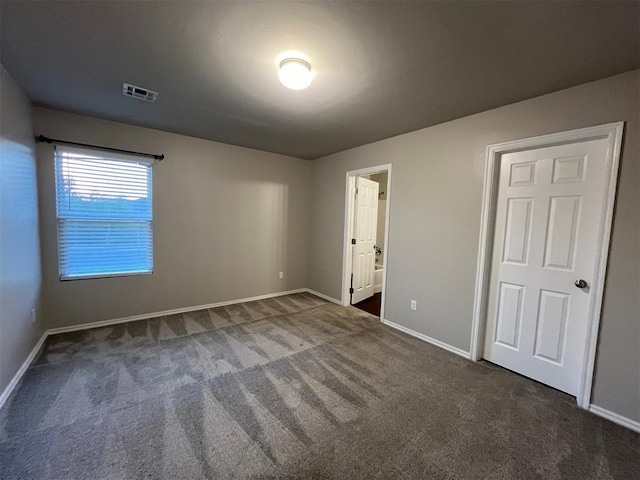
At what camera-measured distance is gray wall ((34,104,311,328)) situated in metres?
2.91

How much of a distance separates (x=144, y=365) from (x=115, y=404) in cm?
52

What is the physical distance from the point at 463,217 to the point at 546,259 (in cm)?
77

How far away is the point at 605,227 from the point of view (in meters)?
1.88

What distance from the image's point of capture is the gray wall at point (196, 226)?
9.54 ft

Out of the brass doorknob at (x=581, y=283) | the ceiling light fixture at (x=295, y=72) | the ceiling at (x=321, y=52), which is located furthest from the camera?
the brass doorknob at (x=581, y=283)

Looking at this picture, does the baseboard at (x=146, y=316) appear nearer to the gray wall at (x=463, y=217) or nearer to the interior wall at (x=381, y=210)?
the gray wall at (x=463, y=217)

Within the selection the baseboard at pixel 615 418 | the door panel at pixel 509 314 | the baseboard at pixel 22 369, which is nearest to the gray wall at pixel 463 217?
the baseboard at pixel 615 418

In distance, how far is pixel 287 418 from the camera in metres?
1.79

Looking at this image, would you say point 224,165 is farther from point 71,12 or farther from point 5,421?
point 5,421

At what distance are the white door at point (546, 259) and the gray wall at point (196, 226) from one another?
3171 mm

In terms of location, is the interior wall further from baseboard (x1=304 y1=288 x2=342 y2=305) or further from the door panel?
the door panel

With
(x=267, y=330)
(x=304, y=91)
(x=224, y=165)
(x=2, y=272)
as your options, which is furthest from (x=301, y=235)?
(x=2, y=272)

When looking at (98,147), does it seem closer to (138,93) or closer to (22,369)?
(138,93)

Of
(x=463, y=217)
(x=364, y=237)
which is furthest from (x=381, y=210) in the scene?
(x=463, y=217)
